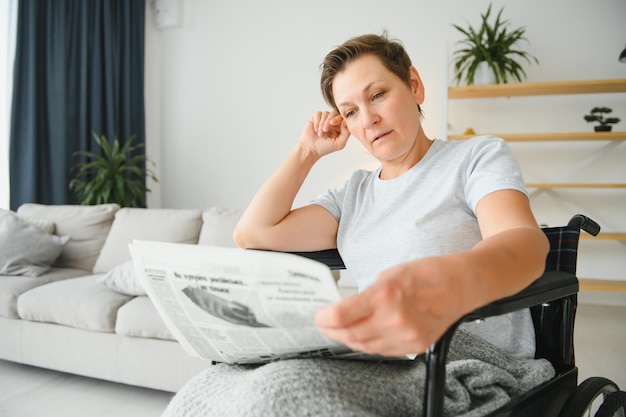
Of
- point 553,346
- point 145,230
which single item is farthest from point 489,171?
point 145,230

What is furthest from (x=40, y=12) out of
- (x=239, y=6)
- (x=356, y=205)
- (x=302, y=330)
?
(x=302, y=330)

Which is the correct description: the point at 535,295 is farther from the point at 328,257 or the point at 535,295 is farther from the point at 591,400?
the point at 328,257

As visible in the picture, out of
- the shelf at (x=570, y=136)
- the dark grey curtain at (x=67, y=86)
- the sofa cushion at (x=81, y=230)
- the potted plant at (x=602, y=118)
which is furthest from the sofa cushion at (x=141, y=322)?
the potted plant at (x=602, y=118)

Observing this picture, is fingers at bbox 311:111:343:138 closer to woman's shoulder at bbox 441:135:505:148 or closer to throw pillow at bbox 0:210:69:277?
woman's shoulder at bbox 441:135:505:148

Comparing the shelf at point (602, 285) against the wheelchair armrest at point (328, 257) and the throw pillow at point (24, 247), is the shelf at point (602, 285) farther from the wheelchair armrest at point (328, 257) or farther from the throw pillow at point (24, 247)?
the throw pillow at point (24, 247)

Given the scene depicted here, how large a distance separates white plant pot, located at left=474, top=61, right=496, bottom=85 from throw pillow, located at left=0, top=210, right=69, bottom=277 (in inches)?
112

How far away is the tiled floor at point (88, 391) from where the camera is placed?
191 cm

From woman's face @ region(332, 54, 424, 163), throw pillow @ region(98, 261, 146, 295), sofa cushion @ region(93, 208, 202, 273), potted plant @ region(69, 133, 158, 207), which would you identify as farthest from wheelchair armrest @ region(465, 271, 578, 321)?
potted plant @ region(69, 133, 158, 207)

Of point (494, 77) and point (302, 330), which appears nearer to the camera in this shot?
point (302, 330)

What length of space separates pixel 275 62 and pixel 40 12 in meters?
1.78

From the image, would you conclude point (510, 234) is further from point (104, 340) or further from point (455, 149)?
point (104, 340)

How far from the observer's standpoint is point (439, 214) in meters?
0.88

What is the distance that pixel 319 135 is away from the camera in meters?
1.09

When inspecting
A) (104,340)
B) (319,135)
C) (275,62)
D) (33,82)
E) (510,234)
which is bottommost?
(104,340)
